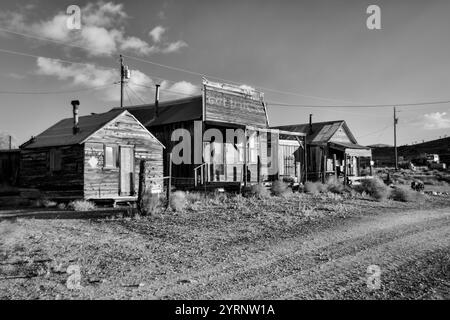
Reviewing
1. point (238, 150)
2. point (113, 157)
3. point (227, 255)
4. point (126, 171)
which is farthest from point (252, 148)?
point (227, 255)

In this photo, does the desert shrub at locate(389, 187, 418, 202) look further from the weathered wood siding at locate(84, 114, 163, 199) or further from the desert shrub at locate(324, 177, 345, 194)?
the weathered wood siding at locate(84, 114, 163, 199)

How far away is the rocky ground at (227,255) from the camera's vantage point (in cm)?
536

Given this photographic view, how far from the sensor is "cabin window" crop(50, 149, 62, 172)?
674 inches

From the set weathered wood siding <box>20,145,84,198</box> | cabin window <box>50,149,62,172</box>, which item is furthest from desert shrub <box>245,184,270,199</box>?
cabin window <box>50,149,62,172</box>

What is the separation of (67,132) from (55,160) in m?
1.55

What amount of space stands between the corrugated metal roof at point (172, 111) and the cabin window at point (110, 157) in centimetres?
416

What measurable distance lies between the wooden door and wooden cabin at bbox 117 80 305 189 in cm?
239

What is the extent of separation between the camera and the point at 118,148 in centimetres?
1747

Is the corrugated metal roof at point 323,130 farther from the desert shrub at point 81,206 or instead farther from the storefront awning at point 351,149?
the desert shrub at point 81,206

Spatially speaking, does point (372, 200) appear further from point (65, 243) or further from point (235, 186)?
point (65, 243)
